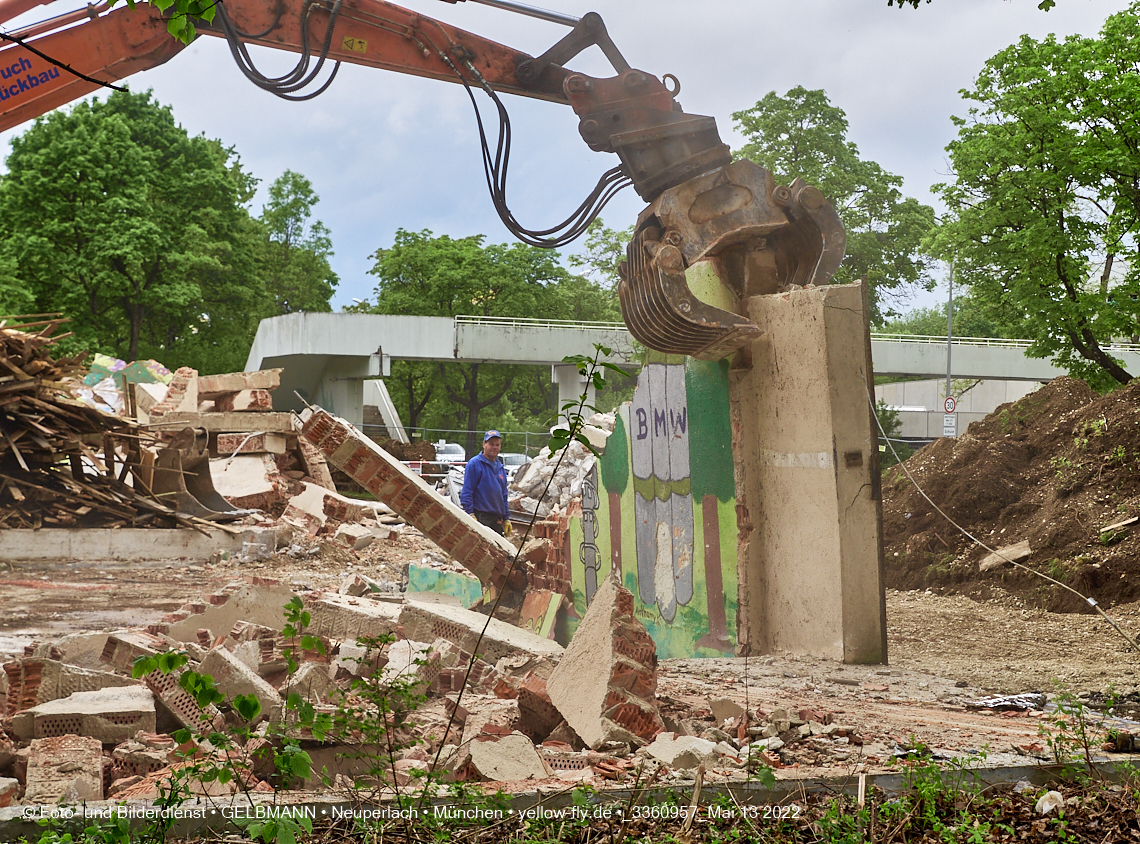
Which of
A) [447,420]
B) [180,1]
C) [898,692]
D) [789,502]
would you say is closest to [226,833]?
[180,1]

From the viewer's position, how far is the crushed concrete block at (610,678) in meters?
4.06

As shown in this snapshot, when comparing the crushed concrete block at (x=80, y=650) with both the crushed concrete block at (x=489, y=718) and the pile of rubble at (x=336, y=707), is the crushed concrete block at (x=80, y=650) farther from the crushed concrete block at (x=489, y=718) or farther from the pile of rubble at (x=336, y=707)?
the crushed concrete block at (x=489, y=718)

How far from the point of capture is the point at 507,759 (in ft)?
11.9

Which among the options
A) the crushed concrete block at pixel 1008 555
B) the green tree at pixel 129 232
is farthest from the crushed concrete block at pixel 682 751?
the green tree at pixel 129 232

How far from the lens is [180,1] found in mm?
2135

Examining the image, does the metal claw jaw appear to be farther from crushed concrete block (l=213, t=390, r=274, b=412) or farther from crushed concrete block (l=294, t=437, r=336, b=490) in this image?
crushed concrete block (l=213, t=390, r=274, b=412)

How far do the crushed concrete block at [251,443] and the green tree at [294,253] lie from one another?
25524 mm

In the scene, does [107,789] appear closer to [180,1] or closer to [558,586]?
[180,1]

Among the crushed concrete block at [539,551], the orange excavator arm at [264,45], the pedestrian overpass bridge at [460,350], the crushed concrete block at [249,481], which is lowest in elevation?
the crushed concrete block at [539,551]

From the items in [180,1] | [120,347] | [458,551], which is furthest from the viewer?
[120,347]

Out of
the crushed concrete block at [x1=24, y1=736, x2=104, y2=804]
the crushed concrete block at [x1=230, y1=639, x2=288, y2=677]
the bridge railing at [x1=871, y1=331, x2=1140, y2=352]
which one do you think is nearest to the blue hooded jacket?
the crushed concrete block at [x1=230, y1=639, x2=288, y2=677]

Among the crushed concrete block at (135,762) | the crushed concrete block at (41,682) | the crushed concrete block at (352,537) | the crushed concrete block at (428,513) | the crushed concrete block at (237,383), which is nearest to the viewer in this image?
the crushed concrete block at (135,762)

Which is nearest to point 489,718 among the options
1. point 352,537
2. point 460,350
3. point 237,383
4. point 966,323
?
point 352,537

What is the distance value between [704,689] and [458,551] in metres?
3.54
